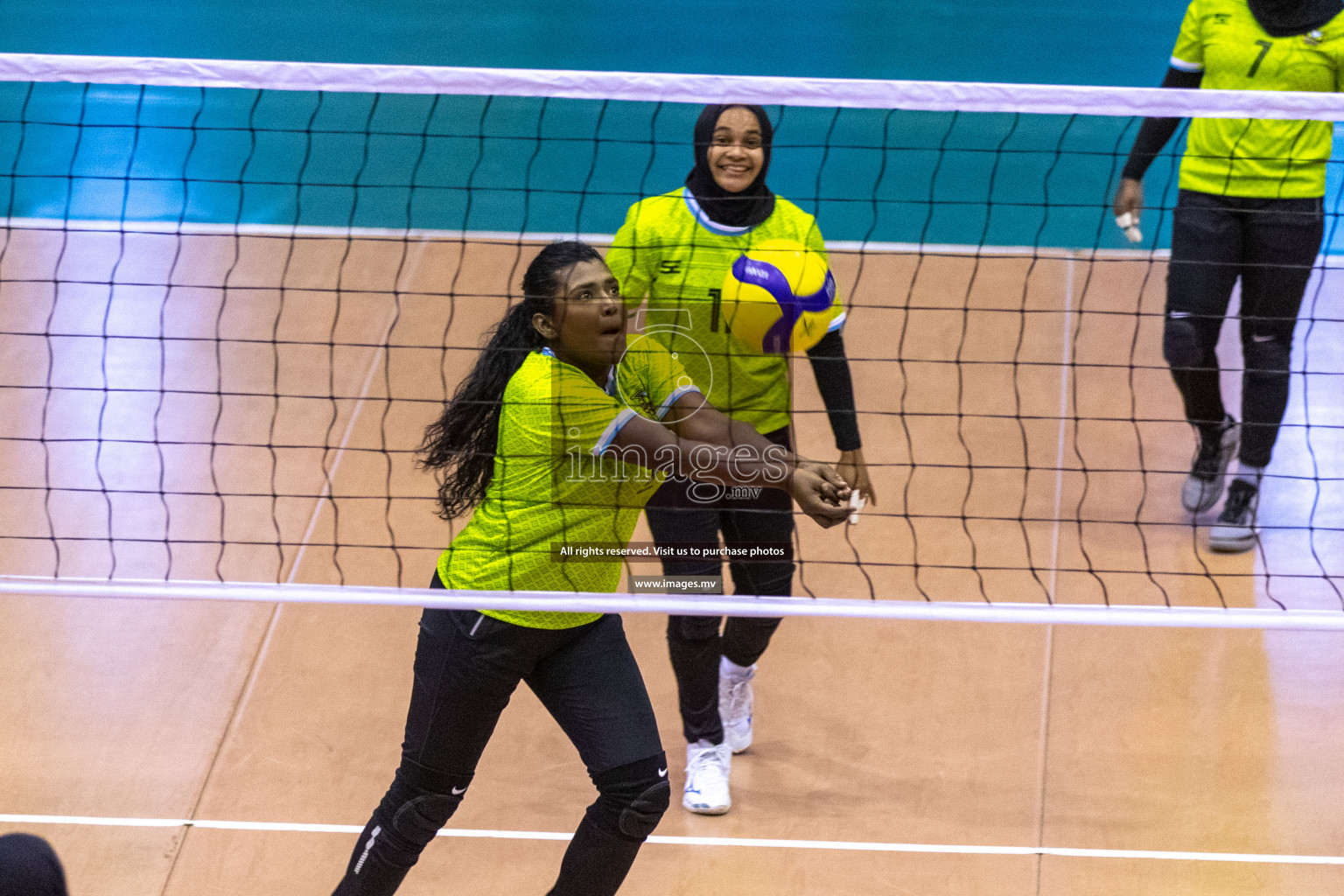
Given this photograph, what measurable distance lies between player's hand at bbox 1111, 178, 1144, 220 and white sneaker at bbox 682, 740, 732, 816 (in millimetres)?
2340

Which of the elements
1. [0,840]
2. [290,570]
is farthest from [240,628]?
[0,840]

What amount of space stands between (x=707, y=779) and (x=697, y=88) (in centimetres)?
184

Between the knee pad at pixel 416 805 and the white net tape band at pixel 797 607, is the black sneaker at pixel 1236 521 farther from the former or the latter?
the knee pad at pixel 416 805

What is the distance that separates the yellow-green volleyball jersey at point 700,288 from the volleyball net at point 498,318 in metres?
0.39

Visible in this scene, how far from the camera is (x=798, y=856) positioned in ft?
11.4

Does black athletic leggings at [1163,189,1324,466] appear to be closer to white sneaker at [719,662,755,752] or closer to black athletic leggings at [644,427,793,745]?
black athletic leggings at [644,427,793,745]

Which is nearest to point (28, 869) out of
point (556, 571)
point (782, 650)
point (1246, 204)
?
point (556, 571)

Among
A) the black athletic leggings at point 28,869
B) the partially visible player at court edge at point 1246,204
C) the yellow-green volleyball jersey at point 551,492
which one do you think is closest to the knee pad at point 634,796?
the yellow-green volleyball jersey at point 551,492

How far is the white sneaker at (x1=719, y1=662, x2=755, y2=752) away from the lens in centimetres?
379

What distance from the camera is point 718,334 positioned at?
11.0ft

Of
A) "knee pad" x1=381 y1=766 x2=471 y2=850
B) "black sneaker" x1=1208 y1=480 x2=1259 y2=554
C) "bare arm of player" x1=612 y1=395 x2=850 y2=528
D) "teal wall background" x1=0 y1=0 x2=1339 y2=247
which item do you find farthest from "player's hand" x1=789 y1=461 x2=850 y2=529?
"teal wall background" x1=0 y1=0 x2=1339 y2=247

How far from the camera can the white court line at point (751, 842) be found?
3.46 m

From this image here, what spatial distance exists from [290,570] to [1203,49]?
351cm

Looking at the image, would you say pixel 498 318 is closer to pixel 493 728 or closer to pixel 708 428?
pixel 708 428
